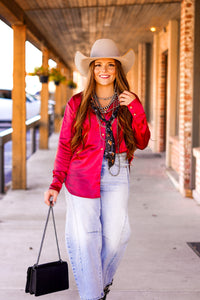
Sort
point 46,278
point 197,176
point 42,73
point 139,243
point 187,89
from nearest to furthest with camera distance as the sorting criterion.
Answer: point 46,278 → point 139,243 → point 197,176 → point 187,89 → point 42,73

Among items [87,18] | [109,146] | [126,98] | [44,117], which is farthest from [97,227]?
[44,117]

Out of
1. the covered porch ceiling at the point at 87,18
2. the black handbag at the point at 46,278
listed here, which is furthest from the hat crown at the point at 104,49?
the covered porch ceiling at the point at 87,18

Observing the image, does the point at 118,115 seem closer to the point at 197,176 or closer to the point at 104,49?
the point at 104,49

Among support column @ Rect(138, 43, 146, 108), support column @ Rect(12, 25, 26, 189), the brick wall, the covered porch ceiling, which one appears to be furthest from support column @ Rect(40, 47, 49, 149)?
the brick wall

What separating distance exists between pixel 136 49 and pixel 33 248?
11184 millimetres

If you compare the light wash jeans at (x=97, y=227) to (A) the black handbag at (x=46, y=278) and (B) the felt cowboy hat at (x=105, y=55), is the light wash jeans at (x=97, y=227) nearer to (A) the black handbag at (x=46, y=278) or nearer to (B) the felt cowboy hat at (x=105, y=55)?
(A) the black handbag at (x=46, y=278)

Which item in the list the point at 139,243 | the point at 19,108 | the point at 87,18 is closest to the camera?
the point at 139,243

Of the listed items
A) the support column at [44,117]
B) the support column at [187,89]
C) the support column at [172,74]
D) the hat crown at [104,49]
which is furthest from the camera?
the support column at [44,117]

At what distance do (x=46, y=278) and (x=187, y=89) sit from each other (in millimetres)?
4364

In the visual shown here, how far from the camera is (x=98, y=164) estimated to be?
2.77m

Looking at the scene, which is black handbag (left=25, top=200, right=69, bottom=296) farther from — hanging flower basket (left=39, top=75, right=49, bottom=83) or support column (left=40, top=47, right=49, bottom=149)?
support column (left=40, top=47, right=49, bottom=149)

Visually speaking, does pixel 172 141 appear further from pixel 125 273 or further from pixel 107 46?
pixel 107 46

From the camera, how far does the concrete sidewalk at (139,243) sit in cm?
332

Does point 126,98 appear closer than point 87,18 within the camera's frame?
Yes
